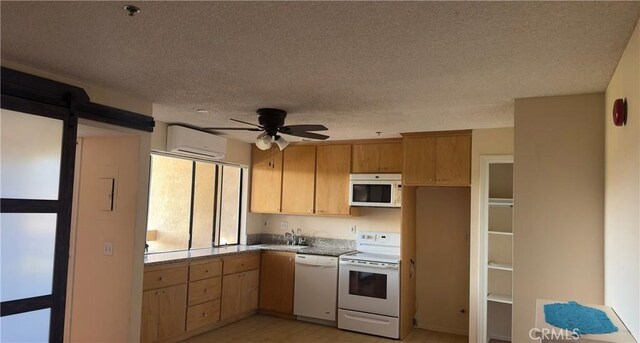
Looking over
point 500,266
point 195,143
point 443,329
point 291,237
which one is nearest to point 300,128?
point 195,143

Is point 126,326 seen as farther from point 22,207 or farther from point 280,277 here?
point 280,277

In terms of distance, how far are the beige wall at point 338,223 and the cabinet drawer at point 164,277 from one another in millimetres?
1774

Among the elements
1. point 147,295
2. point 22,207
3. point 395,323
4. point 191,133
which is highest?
point 191,133

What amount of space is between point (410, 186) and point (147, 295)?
305 centimetres

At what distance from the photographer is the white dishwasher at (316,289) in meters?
5.27

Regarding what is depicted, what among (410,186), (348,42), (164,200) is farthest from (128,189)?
(410,186)

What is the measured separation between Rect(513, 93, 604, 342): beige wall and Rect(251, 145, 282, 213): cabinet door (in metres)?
3.50

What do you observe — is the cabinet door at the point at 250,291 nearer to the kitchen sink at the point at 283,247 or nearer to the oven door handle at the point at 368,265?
the kitchen sink at the point at 283,247

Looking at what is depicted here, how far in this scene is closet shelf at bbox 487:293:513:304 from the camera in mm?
4469

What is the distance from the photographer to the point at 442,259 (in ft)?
17.3

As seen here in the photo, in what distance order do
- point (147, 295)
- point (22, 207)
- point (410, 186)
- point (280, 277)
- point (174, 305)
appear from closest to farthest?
point (22, 207), point (147, 295), point (174, 305), point (410, 186), point (280, 277)

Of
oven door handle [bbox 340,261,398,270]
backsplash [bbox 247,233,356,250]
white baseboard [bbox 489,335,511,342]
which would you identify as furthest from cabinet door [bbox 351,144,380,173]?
white baseboard [bbox 489,335,511,342]

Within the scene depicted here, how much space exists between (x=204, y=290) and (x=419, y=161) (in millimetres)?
2780

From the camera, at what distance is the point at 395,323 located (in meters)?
4.86
